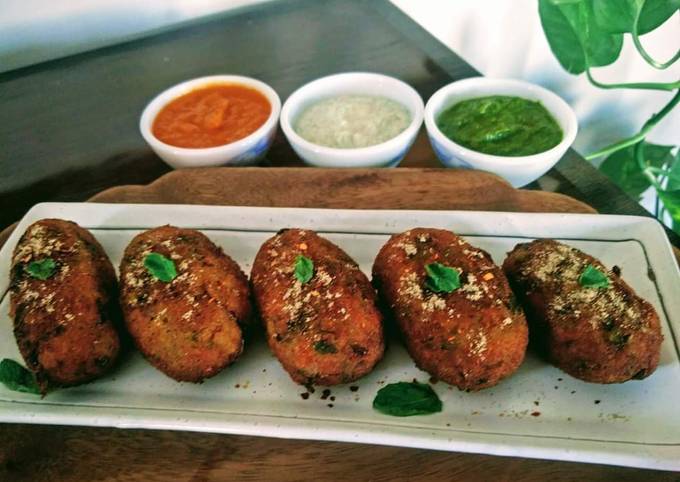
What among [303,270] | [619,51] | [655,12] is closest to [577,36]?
Answer: [619,51]

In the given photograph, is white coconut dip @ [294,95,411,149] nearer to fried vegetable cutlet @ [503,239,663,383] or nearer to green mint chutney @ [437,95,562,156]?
green mint chutney @ [437,95,562,156]

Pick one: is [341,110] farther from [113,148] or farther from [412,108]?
[113,148]

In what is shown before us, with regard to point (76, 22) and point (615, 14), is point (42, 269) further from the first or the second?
point (615, 14)

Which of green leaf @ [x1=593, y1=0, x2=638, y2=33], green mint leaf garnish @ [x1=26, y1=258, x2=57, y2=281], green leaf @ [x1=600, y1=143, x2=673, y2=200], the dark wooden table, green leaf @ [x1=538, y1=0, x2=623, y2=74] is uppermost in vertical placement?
green leaf @ [x1=593, y1=0, x2=638, y2=33]

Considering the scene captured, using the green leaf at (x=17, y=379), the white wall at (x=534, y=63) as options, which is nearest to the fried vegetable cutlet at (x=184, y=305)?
the green leaf at (x=17, y=379)

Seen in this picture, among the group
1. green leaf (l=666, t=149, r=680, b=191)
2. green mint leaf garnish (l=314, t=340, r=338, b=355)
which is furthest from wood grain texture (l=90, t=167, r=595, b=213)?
green leaf (l=666, t=149, r=680, b=191)

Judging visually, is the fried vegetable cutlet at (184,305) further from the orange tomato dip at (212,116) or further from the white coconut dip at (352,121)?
the white coconut dip at (352,121)
